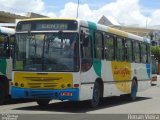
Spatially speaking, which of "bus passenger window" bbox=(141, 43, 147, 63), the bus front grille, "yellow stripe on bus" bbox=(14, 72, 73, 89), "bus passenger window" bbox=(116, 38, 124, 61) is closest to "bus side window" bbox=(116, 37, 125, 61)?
"bus passenger window" bbox=(116, 38, 124, 61)

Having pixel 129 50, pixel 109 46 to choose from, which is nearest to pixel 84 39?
pixel 109 46

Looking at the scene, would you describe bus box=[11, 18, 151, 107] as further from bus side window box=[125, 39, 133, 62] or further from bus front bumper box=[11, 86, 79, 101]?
bus side window box=[125, 39, 133, 62]

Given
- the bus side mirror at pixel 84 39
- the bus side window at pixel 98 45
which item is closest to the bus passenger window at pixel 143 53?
the bus side window at pixel 98 45

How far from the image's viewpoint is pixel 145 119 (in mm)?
14789

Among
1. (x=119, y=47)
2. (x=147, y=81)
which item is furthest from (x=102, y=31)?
(x=147, y=81)

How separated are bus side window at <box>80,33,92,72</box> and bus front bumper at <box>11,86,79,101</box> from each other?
0.88 m

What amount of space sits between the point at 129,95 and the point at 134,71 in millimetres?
1083

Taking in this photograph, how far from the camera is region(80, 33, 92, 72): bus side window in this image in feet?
55.6

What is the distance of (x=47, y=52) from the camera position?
55.4 ft

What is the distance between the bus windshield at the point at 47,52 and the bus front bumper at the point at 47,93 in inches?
25.9

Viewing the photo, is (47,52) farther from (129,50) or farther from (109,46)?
(129,50)

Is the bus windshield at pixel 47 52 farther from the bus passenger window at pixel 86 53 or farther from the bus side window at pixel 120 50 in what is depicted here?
the bus side window at pixel 120 50

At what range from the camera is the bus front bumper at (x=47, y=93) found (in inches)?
650

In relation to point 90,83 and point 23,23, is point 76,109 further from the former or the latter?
point 23,23
